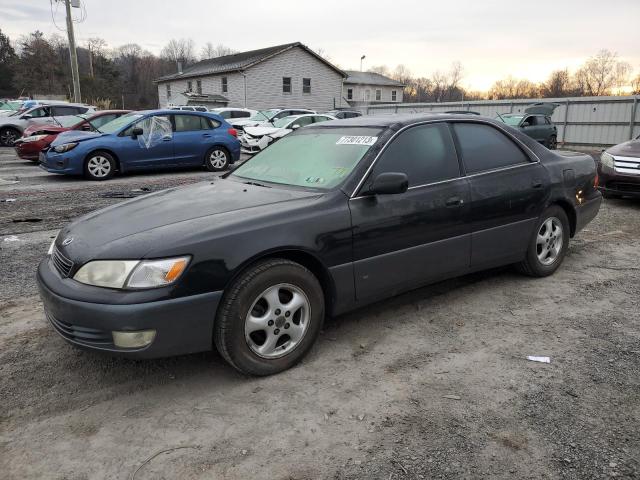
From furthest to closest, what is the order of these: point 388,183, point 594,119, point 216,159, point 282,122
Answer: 1. point 594,119
2. point 282,122
3. point 216,159
4. point 388,183

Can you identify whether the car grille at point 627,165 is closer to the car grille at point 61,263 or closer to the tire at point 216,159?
the car grille at point 61,263

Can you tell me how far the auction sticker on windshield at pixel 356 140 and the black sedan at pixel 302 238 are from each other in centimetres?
1

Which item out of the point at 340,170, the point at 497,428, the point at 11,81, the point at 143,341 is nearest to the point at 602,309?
the point at 497,428

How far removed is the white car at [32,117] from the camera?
16931mm

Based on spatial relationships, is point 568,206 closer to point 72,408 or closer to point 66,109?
point 72,408

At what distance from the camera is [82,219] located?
3.54m

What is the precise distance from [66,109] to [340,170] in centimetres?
1650

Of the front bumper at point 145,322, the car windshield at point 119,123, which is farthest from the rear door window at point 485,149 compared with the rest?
the car windshield at point 119,123

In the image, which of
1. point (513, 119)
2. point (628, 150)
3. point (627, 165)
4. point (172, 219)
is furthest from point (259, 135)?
point (172, 219)

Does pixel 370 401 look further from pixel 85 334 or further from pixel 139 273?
pixel 85 334

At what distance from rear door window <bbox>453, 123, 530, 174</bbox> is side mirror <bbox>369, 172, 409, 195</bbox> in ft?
3.24

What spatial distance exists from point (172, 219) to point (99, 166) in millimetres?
8824

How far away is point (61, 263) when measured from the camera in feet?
10.00

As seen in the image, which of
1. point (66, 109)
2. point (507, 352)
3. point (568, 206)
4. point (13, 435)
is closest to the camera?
point (13, 435)
